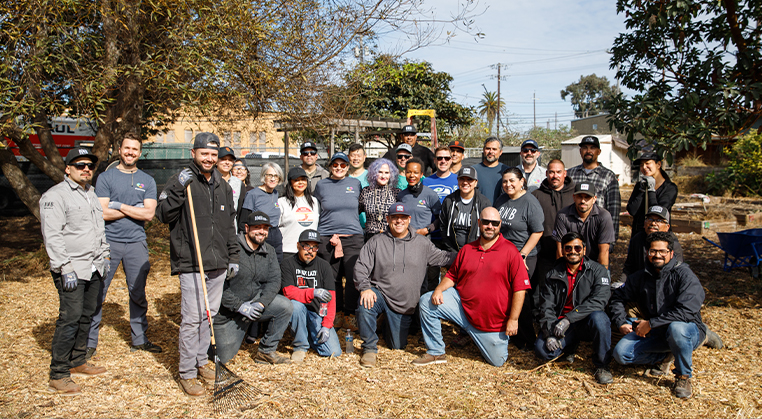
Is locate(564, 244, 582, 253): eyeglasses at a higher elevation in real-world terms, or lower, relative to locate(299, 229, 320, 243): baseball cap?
lower

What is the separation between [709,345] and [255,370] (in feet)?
13.7

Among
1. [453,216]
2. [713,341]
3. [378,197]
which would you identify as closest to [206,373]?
[378,197]

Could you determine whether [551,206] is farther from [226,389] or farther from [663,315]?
[226,389]

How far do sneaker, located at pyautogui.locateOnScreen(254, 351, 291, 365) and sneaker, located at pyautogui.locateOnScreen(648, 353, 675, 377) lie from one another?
3.10 m

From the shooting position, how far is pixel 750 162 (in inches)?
609

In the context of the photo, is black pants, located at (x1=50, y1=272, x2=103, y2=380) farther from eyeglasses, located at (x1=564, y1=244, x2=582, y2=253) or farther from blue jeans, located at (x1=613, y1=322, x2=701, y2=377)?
blue jeans, located at (x1=613, y1=322, x2=701, y2=377)

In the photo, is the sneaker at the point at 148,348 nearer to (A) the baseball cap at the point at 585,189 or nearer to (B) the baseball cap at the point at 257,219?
(B) the baseball cap at the point at 257,219

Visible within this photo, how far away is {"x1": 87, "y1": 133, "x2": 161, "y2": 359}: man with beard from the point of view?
4.28 meters

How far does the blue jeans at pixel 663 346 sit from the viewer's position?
3703 millimetres

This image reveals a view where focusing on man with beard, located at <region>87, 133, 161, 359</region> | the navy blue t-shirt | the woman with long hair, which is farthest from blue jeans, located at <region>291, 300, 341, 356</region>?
the navy blue t-shirt

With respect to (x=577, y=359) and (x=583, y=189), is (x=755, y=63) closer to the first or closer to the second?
(x=583, y=189)

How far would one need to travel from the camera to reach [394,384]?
4.04m

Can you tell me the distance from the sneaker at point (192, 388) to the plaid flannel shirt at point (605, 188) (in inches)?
157

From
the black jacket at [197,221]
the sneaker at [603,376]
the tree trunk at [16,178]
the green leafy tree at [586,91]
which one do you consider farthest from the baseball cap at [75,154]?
the green leafy tree at [586,91]
